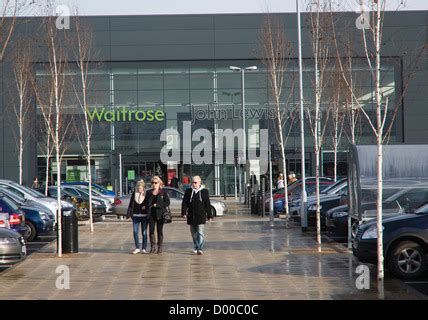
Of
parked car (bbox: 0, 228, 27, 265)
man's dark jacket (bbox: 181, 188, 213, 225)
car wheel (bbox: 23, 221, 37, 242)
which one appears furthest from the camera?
car wheel (bbox: 23, 221, 37, 242)

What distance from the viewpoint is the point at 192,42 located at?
62000 millimetres

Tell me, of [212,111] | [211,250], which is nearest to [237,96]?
[212,111]

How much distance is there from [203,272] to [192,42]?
4696 centimetres

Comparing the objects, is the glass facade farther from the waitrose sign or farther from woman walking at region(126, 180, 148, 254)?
woman walking at region(126, 180, 148, 254)

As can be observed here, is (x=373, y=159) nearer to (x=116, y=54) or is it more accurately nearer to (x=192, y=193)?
(x=192, y=193)

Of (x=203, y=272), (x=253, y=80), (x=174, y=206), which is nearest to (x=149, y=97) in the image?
(x=253, y=80)

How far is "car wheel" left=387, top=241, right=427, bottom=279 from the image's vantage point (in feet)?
50.1

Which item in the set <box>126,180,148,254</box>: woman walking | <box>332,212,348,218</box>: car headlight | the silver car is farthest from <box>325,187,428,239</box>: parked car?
the silver car

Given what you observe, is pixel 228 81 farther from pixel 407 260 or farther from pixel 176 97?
pixel 407 260

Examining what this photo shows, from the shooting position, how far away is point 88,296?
13.1 meters

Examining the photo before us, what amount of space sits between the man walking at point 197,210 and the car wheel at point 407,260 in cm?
538

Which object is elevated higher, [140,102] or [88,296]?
[140,102]

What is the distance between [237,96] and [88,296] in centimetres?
4988
